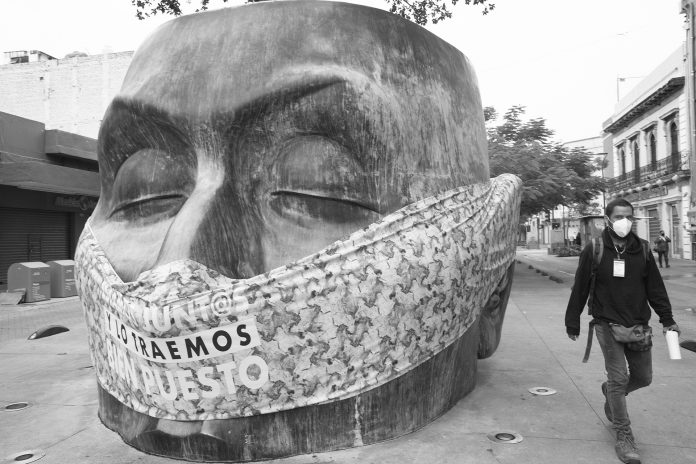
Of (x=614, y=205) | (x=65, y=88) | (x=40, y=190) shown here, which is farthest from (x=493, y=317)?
(x=65, y=88)

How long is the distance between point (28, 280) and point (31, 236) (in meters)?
3.68

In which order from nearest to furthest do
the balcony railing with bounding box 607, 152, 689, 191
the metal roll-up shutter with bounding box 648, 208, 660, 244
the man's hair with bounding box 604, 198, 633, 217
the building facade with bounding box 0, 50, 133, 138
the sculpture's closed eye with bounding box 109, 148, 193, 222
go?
A: the man's hair with bounding box 604, 198, 633, 217 → the sculpture's closed eye with bounding box 109, 148, 193, 222 → the building facade with bounding box 0, 50, 133, 138 → the balcony railing with bounding box 607, 152, 689, 191 → the metal roll-up shutter with bounding box 648, 208, 660, 244

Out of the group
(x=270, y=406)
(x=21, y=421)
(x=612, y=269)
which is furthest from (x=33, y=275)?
(x=612, y=269)

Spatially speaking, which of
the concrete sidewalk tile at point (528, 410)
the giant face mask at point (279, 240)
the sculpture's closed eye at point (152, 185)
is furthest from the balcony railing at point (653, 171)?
the sculpture's closed eye at point (152, 185)

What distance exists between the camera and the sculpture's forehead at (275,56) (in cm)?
342

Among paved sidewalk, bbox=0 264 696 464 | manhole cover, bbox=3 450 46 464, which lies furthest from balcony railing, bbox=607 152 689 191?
manhole cover, bbox=3 450 46 464

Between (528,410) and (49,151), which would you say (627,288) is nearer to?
(528,410)

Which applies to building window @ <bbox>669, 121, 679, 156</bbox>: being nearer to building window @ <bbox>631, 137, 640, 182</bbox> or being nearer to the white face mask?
building window @ <bbox>631, 137, 640, 182</bbox>

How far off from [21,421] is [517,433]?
11.9 feet

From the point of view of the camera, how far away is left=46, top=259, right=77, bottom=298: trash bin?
13.6m

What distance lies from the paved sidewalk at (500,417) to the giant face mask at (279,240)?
0.69 feet

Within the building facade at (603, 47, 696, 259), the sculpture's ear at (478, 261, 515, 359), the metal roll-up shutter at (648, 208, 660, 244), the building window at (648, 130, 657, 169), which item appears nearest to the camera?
the sculpture's ear at (478, 261, 515, 359)

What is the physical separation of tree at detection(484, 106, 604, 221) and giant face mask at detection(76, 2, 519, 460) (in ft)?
29.9

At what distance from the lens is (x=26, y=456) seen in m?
3.55
